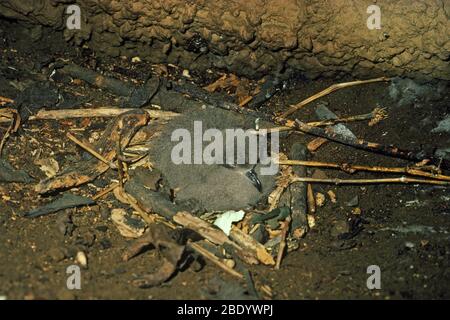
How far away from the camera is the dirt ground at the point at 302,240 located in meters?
2.25

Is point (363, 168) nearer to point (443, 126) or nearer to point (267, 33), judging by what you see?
point (443, 126)

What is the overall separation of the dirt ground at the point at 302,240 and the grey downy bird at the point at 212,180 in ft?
1.07

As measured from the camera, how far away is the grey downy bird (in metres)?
2.82

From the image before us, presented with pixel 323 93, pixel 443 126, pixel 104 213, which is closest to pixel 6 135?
pixel 104 213

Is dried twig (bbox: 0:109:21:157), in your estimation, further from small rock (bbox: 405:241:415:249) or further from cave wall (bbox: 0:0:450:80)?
small rock (bbox: 405:241:415:249)

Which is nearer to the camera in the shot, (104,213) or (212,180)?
Result: (104,213)

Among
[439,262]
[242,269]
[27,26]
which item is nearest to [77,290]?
[242,269]

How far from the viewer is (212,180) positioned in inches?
114

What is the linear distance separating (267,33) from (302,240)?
4.61 ft

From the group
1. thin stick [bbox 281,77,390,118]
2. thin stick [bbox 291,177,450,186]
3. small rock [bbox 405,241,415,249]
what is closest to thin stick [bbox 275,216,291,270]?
thin stick [bbox 291,177,450,186]

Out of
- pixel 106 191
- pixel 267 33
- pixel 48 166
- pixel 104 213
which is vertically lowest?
pixel 104 213

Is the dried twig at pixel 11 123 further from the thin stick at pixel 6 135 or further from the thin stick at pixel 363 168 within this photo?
the thin stick at pixel 363 168

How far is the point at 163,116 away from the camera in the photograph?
3.21 meters

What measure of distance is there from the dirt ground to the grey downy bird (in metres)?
0.33
